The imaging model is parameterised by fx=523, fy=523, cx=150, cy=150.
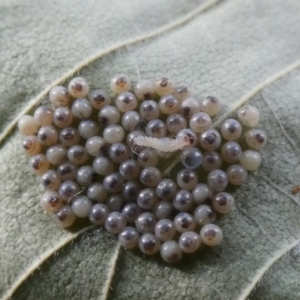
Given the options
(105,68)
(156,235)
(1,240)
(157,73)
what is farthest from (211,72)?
(1,240)

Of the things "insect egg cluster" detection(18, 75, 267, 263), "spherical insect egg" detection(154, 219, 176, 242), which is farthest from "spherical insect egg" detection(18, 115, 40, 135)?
"spherical insect egg" detection(154, 219, 176, 242)

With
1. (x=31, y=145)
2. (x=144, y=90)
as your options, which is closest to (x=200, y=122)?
(x=144, y=90)

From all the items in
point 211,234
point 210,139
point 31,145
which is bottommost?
point 211,234

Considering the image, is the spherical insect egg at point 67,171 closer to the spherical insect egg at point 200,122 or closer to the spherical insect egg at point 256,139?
the spherical insect egg at point 200,122

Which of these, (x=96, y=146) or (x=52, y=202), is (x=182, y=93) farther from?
(x=52, y=202)

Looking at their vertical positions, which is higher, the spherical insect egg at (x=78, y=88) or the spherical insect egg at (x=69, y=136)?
the spherical insect egg at (x=78, y=88)

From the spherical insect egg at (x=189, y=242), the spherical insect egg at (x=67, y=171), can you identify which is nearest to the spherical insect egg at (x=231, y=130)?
the spherical insect egg at (x=189, y=242)

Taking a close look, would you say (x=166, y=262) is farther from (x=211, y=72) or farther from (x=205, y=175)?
(x=211, y=72)
